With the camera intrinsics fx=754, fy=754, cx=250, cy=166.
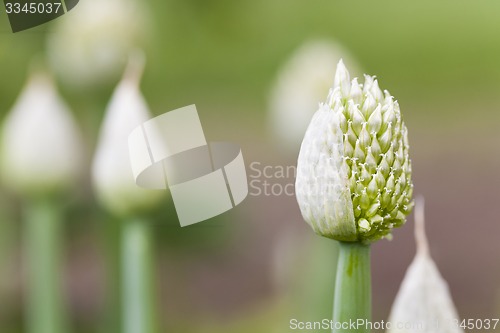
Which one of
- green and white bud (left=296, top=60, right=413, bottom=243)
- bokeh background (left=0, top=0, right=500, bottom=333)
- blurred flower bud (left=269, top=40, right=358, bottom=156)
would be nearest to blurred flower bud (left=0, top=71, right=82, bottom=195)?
bokeh background (left=0, top=0, right=500, bottom=333)

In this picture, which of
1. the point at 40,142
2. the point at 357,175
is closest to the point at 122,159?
the point at 40,142

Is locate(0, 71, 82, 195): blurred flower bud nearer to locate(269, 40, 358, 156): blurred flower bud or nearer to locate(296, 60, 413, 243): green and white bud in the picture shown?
locate(269, 40, 358, 156): blurred flower bud

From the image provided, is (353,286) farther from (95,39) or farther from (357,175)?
(95,39)

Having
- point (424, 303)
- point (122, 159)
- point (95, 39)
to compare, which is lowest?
point (424, 303)

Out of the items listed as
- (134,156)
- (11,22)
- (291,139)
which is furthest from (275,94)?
(11,22)

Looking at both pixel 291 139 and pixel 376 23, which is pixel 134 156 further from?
pixel 376 23

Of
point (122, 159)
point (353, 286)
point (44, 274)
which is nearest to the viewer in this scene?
point (353, 286)

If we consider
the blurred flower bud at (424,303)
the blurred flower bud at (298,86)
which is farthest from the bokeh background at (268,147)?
the blurred flower bud at (424,303)
